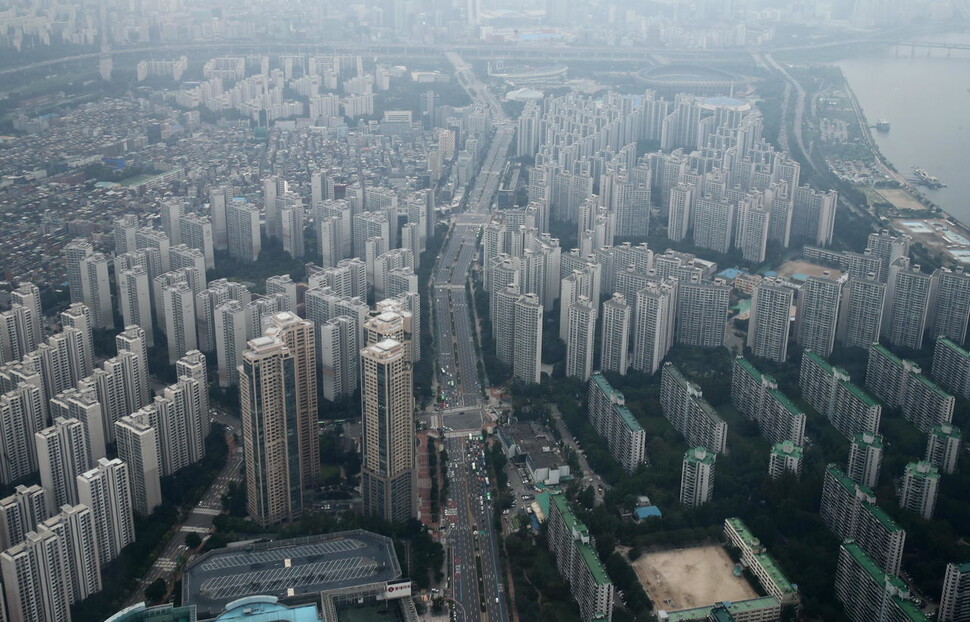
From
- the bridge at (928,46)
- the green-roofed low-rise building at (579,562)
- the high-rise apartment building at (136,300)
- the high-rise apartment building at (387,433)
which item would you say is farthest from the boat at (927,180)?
the high-rise apartment building at (136,300)

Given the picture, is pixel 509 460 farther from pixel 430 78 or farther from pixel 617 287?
pixel 430 78

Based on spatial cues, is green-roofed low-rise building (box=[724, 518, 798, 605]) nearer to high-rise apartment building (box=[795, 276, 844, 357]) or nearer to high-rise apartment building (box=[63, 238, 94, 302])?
high-rise apartment building (box=[795, 276, 844, 357])

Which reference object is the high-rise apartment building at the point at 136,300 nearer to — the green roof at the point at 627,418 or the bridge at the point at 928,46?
the green roof at the point at 627,418

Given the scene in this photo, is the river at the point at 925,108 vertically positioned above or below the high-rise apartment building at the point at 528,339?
above

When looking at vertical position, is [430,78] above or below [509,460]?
above

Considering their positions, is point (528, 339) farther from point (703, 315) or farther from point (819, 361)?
point (819, 361)

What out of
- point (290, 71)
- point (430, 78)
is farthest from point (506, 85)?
point (290, 71)
